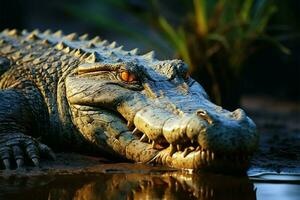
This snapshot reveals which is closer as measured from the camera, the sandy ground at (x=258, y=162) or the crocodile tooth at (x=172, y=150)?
the crocodile tooth at (x=172, y=150)

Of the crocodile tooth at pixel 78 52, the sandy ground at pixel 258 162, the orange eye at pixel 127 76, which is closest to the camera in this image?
the sandy ground at pixel 258 162

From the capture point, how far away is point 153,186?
3.85 meters

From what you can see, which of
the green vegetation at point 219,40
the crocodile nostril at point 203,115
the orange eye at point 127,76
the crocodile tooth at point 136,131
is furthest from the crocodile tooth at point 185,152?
the green vegetation at point 219,40

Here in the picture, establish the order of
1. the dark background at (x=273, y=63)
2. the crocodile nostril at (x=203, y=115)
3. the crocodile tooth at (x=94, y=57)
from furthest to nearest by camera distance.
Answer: the dark background at (x=273, y=63) < the crocodile tooth at (x=94, y=57) < the crocodile nostril at (x=203, y=115)

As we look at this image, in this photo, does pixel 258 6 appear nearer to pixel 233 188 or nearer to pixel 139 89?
pixel 139 89

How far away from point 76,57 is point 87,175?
57.2 inches

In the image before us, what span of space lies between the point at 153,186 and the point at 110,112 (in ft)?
3.30

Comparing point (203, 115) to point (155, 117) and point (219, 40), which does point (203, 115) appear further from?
point (219, 40)

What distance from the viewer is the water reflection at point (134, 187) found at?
3586 mm

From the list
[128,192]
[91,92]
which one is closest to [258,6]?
[91,92]

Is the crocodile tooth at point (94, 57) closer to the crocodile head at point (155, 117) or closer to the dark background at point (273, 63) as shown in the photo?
the crocodile head at point (155, 117)

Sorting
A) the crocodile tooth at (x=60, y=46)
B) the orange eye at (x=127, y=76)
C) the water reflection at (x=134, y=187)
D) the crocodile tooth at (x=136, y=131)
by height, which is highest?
the crocodile tooth at (x=60, y=46)

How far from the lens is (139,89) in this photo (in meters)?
4.72

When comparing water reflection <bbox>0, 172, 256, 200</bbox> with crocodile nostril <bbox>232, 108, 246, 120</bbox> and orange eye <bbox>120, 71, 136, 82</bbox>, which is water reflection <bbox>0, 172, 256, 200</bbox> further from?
orange eye <bbox>120, 71, 136, 82</bbox>
